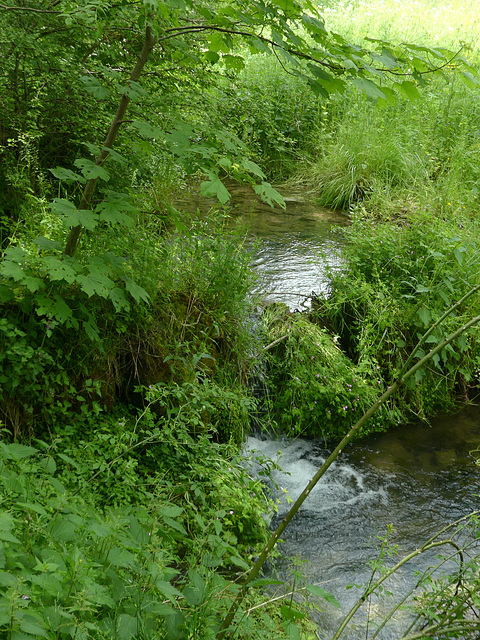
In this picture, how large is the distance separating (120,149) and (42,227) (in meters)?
0.98

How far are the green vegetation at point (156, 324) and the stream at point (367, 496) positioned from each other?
0.23 meters

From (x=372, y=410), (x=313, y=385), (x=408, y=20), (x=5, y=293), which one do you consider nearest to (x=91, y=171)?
(x=5, y=293)

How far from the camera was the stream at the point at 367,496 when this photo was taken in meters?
3.26

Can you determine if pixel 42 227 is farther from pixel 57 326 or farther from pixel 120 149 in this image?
pixel 120 149

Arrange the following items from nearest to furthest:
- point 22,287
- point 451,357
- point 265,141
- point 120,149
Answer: point 22,287 < point 120,149 < point 451,357 < point 265,141

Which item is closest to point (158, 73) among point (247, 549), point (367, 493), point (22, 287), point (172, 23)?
point (172, 23)

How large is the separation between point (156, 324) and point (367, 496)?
2034 millimetres

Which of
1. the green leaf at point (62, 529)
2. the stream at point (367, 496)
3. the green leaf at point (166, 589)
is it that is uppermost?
the green leaf at point (62, 529)

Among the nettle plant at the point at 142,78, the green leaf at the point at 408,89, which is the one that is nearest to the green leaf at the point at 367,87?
the nettle plant at the point at 142,78

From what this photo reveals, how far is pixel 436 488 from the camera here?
4188mm

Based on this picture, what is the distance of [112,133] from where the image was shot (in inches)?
110

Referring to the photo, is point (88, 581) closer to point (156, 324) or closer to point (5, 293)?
point (5, 293)

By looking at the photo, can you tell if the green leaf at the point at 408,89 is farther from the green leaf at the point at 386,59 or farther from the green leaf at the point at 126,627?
the green leaf at the point at 126,627

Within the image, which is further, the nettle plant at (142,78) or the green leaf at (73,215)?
the green leaf at (73,215)
